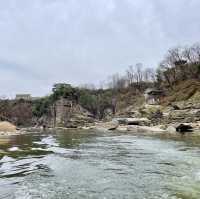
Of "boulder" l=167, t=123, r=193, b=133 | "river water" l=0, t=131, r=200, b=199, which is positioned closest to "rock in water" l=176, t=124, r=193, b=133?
"boulder" l=167, t=123, r=193, b=133

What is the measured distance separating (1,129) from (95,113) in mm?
96628

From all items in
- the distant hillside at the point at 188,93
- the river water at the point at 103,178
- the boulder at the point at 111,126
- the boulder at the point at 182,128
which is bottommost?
the river water at the point at 103,178

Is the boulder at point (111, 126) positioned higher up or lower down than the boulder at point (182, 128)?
higher up

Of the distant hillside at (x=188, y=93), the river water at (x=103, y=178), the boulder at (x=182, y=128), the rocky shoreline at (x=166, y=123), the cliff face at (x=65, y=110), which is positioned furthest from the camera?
the cliff face at (x=65, y=110)

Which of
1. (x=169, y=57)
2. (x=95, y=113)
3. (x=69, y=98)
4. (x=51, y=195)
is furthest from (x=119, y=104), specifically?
(x=51, y=195)

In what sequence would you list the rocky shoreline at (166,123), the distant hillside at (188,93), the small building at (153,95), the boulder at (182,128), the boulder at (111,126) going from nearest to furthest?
the boulder at (182,128)
the rocky shoreline at (166,123)
the boulder at (111,126)
the distant hillside at (188,93)
the small building at (153,95)

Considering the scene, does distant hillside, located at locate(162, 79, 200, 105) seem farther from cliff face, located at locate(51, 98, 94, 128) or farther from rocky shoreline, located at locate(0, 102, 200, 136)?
cliff face, located at locate(51, 98, 94, 128)

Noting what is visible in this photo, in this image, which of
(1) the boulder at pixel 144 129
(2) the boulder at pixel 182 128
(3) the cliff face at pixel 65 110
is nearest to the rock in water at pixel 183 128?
(2) the boulder at pixel 182 128

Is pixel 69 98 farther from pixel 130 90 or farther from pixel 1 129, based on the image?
pixel 1 129

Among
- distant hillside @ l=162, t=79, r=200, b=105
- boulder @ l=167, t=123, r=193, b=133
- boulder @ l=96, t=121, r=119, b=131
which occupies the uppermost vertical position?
distant hillside @ l=162, t=79, r=200, b=105

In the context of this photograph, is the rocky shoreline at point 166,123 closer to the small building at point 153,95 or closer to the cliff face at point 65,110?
the small building at point 153,95

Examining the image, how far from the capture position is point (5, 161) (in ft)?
94.4

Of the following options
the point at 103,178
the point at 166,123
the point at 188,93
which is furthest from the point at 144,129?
the point at 103,178

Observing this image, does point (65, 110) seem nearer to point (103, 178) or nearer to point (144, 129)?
point (144, 129)
